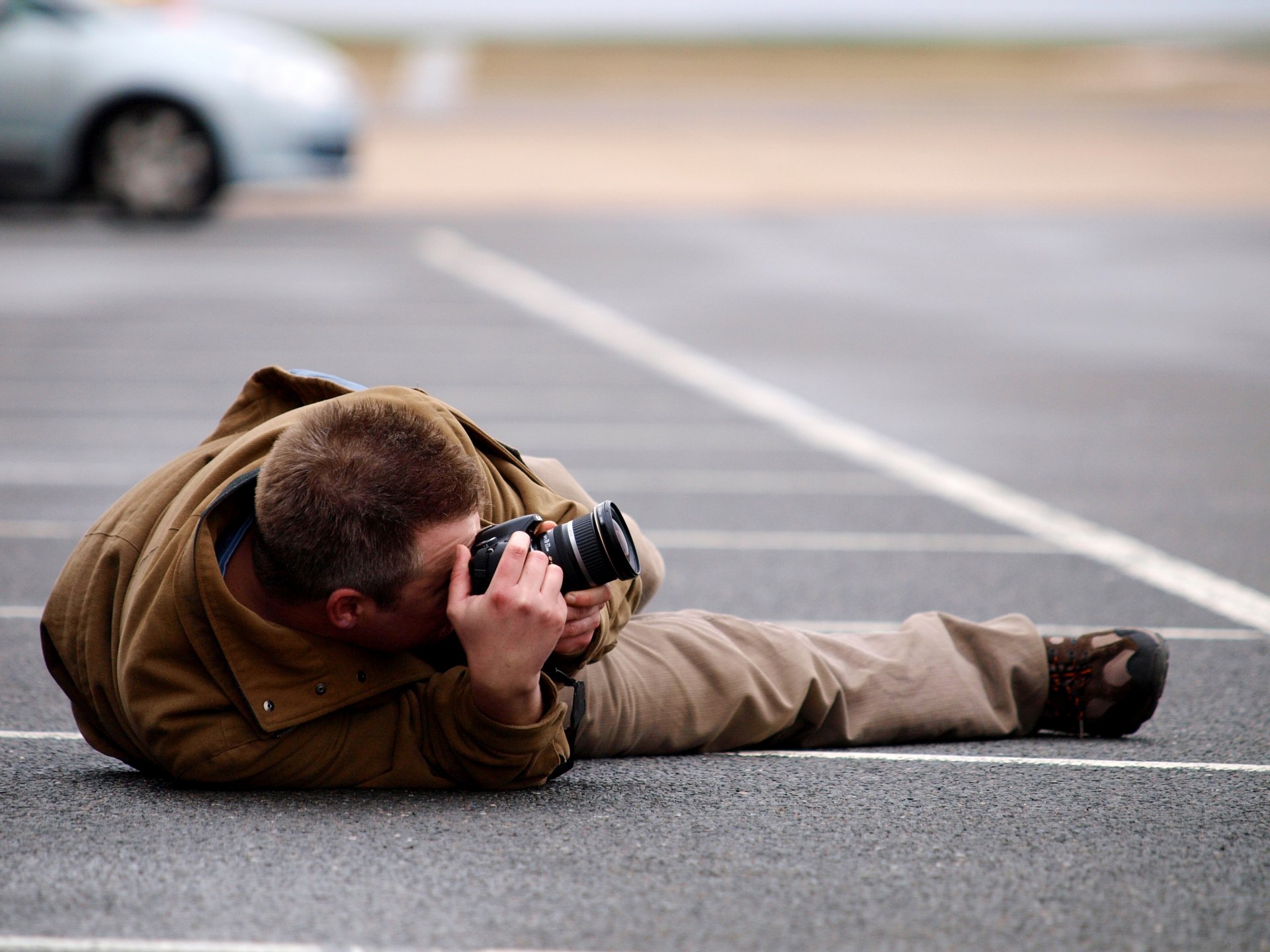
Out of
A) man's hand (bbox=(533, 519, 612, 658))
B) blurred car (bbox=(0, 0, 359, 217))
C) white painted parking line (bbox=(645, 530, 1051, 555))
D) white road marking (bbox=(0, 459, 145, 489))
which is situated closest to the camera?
man's hand (bbox=(533, 519, 612, 658))

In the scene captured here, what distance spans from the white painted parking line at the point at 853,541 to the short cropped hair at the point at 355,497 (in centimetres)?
283

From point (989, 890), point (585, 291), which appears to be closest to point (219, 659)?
point (989, 890)

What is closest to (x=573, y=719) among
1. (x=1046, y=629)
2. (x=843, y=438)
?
(x=1046, y=629)

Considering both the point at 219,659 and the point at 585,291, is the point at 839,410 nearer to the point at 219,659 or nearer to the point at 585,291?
the point at 585,291

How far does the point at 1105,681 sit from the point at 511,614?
4.65 feet

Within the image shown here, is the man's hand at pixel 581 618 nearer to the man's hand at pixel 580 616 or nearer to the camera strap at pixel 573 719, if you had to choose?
the man's hand at pixel 580 616

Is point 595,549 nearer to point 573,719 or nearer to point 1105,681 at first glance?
point 573,719

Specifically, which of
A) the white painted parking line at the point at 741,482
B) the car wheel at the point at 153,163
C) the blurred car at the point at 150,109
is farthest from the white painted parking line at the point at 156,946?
the car wheel at the point at 153,163

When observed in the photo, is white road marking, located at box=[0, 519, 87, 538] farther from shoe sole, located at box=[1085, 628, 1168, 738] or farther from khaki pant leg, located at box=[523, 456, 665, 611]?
shoe sole, located at box=[1085, 628, 1168, 738]

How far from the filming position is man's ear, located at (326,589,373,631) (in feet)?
8.54

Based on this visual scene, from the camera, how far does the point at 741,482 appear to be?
6.36 m

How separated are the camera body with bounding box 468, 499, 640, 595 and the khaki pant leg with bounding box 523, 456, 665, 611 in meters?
0.61

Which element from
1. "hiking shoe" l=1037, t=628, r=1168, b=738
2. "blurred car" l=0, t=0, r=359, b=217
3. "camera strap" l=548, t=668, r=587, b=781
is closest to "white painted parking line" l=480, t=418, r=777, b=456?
"hiking shoe" l=1037, t=628, r=1168, b=738

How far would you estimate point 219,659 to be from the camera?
268 centimetres
